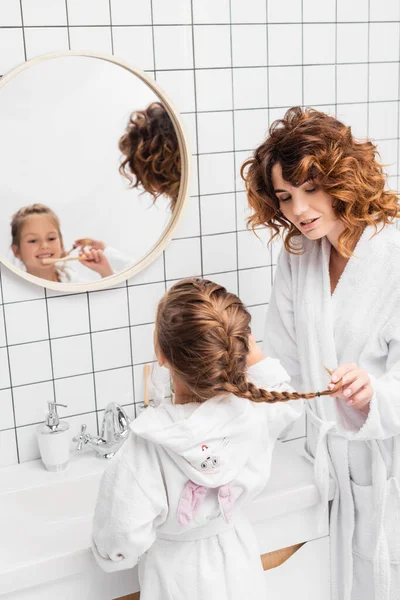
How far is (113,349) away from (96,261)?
0.82ft

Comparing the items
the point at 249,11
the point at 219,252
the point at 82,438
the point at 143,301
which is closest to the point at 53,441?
the point at 82,438

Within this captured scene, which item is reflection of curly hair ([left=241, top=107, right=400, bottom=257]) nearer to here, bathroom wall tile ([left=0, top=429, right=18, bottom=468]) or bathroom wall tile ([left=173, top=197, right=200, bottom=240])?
bathroom wall tile ([left=173, top=197, right=200, bottom=240])

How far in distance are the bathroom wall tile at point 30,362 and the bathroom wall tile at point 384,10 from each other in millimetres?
1290

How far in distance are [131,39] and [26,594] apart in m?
1.28

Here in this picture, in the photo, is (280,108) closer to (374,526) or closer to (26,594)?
(374,526)

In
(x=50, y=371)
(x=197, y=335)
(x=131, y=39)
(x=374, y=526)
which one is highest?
(x=131, y=39)

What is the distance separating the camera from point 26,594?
57.9 inches

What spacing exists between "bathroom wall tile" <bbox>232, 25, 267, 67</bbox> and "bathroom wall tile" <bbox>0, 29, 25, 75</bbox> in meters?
0.55

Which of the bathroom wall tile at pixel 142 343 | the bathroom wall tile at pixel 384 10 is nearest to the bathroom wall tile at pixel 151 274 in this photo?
the bathroom wall tile at pixel 142 343

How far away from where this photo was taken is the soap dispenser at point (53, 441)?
1808mm

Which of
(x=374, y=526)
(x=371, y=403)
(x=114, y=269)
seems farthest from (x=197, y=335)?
(x=374, y=526)

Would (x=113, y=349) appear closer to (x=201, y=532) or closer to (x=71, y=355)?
(x=71, y=355)

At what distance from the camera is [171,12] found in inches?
69.8

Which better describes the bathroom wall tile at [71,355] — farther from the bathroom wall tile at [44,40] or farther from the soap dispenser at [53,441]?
the bathroom wall tile at [44,40]
